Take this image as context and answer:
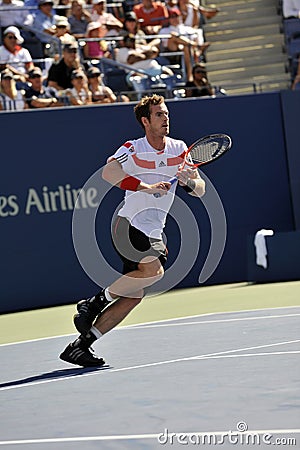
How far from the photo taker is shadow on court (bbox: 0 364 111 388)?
7.32m

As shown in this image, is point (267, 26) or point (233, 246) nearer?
point (233, 246)

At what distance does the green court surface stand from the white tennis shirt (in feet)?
9.00

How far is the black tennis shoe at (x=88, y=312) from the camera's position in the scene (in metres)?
7.63

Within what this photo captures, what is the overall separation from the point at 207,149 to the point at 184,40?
7.82 m

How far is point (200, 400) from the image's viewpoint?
5957 mm

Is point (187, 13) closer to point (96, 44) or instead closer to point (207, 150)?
point (96, 44)

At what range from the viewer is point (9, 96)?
13.0m

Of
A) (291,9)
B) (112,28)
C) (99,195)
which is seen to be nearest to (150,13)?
(112,28)

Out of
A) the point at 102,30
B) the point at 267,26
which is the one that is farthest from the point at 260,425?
the point at 267,26

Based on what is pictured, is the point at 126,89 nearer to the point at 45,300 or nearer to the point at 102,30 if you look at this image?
the point at 102,30

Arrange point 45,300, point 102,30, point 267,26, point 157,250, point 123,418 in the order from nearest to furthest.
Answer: point 123,418, point 157,250, point 45,300, point 102,30, point 267,26

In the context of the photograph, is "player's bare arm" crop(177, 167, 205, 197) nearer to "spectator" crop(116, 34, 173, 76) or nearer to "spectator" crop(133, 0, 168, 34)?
"spectator" crop(116, 34, 173, 76)

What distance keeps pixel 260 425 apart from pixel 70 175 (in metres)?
8.15

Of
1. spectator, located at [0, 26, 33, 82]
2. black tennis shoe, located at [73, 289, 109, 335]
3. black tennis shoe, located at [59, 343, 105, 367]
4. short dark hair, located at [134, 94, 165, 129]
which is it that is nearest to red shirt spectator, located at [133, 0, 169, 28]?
spectator, located at [0, 26, 33, 82]
